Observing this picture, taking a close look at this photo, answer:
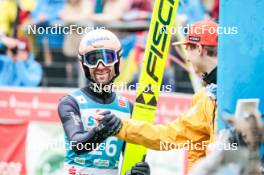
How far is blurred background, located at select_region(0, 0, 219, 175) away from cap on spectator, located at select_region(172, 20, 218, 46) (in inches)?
169

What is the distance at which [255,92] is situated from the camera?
5160mm

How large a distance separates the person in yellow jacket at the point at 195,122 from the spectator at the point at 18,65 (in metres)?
5.76

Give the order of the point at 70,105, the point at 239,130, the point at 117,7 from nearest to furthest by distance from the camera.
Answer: the point at 239,130
the point at 70,105
the point at 117,7

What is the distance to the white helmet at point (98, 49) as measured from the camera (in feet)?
22.7

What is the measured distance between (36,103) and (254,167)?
6.52 m

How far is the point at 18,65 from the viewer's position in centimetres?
1246

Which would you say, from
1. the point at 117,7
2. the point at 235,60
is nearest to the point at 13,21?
the point at 117,7

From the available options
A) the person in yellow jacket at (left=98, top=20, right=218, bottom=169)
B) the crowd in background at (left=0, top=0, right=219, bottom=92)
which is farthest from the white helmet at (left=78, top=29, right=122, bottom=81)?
the crowd in background at (left=0, top=0, right=219, bottom=92)

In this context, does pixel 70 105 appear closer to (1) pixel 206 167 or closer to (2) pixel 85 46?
(2) pixel 85 46

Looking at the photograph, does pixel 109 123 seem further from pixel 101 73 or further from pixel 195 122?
pixel 101 73

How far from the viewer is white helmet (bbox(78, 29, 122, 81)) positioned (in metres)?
6.91

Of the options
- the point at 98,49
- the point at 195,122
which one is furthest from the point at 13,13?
the point at 195,122

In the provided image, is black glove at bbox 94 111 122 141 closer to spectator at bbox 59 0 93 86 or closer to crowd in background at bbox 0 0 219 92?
crowd in background at bbox 0 0 219 92

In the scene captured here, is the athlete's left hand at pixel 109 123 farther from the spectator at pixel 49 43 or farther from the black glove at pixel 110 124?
the spectator at pixel 49 43
